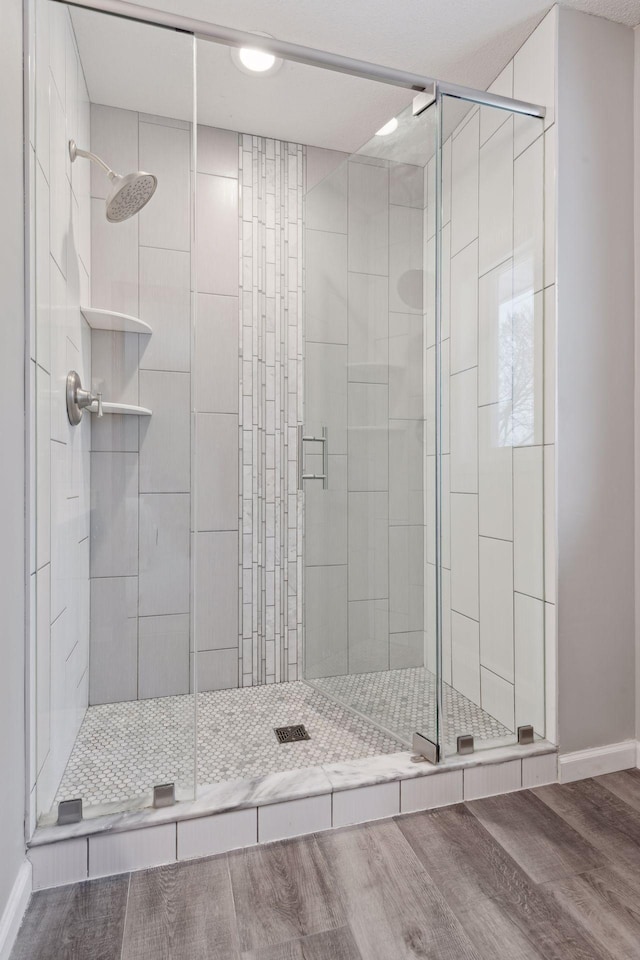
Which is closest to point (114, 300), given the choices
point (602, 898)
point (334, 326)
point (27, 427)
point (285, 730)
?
point (27, 427)

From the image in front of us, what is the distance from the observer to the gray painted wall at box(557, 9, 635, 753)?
5.58 ft

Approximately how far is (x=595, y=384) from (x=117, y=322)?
1411mm

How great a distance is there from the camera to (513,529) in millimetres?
1802

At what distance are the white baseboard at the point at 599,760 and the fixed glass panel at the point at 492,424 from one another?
124 millimetres

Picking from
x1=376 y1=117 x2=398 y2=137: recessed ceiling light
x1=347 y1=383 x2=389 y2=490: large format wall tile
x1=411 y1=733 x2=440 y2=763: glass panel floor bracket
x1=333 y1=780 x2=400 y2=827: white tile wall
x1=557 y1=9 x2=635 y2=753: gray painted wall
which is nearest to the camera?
x1=333 y1=780 x2=400 y2=827: white tile wall

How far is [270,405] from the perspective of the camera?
2.42 metres

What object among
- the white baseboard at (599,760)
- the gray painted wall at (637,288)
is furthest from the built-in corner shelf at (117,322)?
the white baseboard at (599,760)

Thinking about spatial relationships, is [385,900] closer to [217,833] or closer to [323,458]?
[217,833]

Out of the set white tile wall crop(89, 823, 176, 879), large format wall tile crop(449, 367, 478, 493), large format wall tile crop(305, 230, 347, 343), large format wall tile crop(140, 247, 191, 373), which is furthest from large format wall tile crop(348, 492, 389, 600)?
white tile wall crop(89, 823, 176, 879)

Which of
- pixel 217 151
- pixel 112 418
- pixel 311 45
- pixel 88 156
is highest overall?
pixel 311 45

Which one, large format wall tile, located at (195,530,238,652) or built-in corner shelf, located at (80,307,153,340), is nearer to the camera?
built-in corner shelf, located at (80,307,153,340)

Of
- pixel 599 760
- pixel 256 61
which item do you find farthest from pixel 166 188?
pixel 599 760

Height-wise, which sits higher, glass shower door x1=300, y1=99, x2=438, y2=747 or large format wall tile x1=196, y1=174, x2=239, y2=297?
large format wall tile x1=196, y1=174, x2=239, y2=297

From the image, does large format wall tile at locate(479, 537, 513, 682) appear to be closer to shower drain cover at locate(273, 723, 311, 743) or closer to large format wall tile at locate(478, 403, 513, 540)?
large format wall tile at locate(478, 403, 513, 540)
